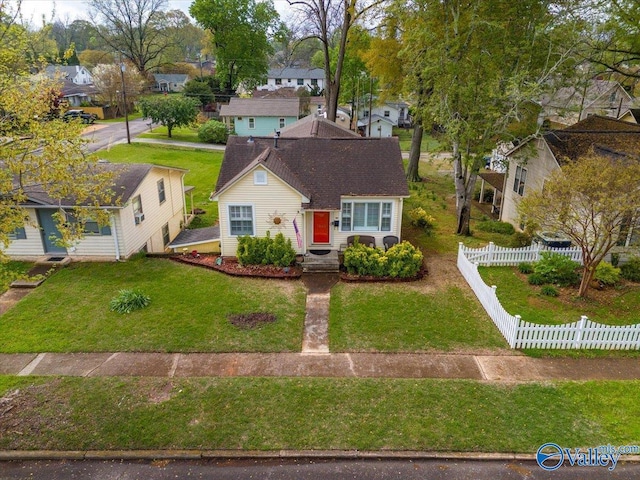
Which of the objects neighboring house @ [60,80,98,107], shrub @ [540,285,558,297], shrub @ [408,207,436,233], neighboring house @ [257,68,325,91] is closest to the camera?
shrub @ [540,285,558,297]

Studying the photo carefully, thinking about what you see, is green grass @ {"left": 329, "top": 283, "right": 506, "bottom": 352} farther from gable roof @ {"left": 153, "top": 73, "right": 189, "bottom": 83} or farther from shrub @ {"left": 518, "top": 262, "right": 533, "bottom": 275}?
gable roof @ {"left": 153, "top": 73, "right": 189, "bottom": 83}

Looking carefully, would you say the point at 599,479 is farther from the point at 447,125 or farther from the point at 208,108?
the point at 208,108

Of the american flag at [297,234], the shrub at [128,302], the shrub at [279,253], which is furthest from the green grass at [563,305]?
the shrub at [128,302]

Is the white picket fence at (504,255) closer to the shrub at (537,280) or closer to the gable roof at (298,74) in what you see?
the shrub at (537,280)

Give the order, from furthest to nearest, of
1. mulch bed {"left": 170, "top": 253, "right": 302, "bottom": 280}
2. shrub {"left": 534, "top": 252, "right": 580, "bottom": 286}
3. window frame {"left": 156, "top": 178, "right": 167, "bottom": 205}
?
window frame {"left": 156, "top": 178, "right": 167, "bottom": 205}
mulch bed {"left": 170, "top": 253, "right": 302, "bottom": 280}
shrub {"left": 534, "top": 252, "right": 580, "bottom": 286}

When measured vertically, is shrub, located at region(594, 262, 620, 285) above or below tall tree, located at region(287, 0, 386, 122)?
below

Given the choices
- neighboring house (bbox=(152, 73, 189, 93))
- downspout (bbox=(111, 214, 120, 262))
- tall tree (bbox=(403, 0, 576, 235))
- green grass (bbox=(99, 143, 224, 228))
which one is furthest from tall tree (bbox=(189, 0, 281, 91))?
downspout (bbox=(111, 214, 120, 262))

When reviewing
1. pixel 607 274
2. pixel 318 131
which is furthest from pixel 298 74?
pixel 607 274
